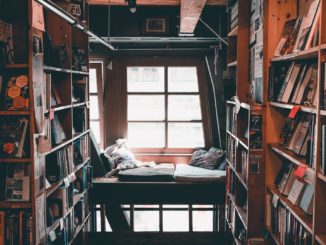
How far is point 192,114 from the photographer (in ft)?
19.6

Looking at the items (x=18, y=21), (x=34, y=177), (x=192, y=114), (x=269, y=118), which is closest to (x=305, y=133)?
(x=269, y=118)

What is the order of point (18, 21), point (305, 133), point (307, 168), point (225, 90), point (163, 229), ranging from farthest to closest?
point (163, 229)
point (225, 90)
point (18, 21)
point (305, 133)
point (307, 168)

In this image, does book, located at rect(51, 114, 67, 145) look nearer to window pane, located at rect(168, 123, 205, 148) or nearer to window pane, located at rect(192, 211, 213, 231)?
window pane, located at rect(168, 123, 205, 148)

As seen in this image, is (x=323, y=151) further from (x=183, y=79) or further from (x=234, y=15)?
(x=183, y=79)

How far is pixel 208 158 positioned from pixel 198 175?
1.62 feet

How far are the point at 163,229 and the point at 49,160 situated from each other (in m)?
2.63

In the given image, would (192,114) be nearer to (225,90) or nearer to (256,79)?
(225,90)

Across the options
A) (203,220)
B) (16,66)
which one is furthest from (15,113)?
(203,220)

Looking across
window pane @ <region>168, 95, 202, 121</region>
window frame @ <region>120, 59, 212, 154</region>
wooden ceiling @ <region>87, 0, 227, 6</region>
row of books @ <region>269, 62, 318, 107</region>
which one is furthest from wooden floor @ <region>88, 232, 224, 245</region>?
row of books @ <region>269, 62, 318, 107</region>

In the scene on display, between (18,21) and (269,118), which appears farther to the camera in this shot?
(269,118)

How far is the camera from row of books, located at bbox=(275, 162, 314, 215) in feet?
7.57

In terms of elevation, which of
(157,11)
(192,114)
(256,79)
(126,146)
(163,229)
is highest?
(157,11)

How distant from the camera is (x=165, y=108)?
599 cm

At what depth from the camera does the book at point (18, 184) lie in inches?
110
